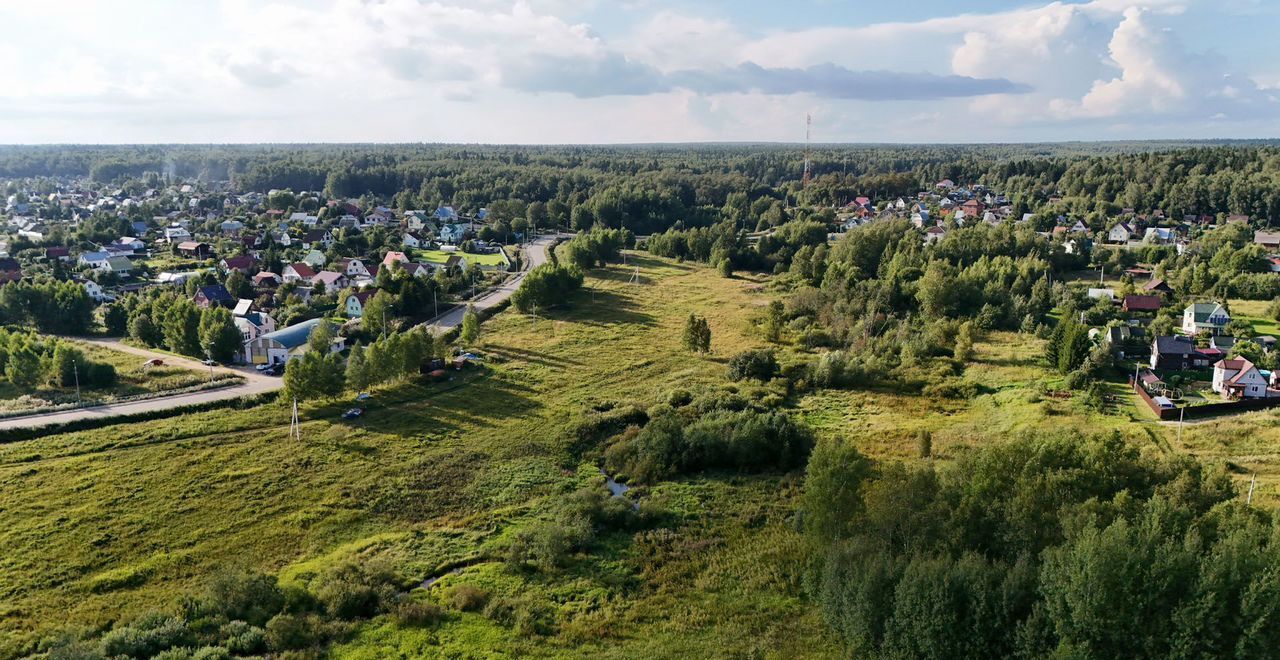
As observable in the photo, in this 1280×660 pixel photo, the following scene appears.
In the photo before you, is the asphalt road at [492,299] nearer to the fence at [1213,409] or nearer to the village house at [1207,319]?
the fence at [1213,409]

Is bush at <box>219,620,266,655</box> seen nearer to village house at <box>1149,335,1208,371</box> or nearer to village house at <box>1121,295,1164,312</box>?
village house at <box>1149,335,1208,371</box>

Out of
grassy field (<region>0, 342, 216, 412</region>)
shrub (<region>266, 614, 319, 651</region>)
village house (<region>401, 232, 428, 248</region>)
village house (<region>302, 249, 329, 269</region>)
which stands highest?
village house (<region>401, 232, 428, 248</region>)

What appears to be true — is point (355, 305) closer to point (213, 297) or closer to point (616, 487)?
point (213, 297)

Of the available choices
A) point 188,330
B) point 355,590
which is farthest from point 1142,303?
point 188,330

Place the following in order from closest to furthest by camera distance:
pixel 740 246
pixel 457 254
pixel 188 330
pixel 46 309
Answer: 1. pixel 188 330
2. pixel 46 309
3. pixel 740 246
4. pixel 457 254

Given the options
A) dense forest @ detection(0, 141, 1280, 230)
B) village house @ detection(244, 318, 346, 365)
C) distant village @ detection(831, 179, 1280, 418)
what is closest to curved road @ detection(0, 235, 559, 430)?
village house @ detection(244, 318, 346, 365)

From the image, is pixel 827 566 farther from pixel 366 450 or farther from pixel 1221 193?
pixel 1221 193
